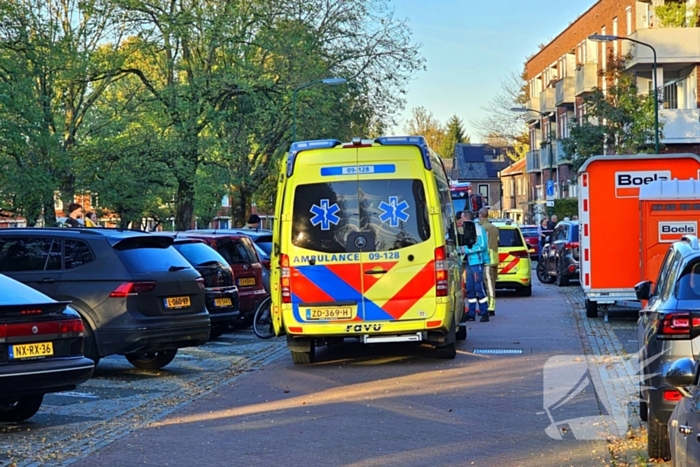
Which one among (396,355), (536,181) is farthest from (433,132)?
(396,355)

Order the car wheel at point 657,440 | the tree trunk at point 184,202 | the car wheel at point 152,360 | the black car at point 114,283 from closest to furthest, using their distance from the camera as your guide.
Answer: the car wheel at point 657,440
the black car at point 114,283
the car wheel at point 152,360
the tree trunk at point 184,202

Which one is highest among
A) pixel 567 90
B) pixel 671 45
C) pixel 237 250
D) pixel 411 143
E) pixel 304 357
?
pixel 567 90

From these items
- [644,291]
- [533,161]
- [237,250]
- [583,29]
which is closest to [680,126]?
[583,29]

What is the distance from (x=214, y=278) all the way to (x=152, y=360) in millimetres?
3328

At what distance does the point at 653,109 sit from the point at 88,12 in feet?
66.9

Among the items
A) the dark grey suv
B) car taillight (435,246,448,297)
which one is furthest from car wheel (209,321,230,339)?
the dark grey suv

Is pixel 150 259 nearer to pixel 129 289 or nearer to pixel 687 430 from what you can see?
pixel 129 289

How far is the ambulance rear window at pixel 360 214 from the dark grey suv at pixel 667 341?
5.58m

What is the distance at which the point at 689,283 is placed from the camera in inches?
307

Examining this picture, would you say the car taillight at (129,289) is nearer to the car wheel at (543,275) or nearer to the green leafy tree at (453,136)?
the car wheel at (543,275)

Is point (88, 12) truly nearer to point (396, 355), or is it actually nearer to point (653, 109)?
point (653, 109)

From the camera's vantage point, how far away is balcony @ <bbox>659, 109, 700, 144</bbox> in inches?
1770

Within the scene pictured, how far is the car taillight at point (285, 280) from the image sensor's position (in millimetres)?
13742

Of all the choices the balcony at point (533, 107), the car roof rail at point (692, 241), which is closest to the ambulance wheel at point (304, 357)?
the car roof rail at point (692, 241)
